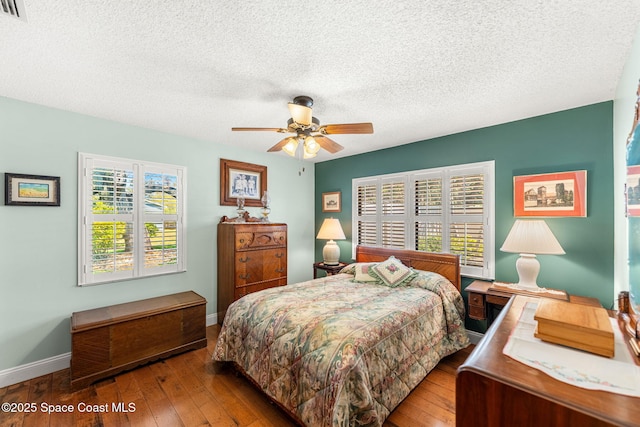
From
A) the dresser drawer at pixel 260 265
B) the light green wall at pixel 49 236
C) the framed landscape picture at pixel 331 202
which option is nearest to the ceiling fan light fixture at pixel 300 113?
the light green wall at pixel 49 236

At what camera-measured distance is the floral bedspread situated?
1646mm

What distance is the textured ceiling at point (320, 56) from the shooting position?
141 cm

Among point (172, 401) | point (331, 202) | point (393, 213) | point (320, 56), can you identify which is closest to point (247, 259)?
point (172, 401)

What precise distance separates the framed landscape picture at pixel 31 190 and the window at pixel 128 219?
7.4 inches

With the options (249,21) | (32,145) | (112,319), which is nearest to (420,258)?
(249,21)

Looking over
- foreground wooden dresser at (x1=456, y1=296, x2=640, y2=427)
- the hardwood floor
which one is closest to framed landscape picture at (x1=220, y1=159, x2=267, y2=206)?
the hardwood floor

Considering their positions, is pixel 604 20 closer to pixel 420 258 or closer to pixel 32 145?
pixel 420 258

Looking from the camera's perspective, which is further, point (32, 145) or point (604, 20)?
point (32, 145)

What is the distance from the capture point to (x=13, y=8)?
139 cm

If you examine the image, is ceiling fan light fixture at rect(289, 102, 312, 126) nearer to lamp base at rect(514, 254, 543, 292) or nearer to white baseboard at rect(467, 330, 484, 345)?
lamp base at rect(514, 254, 543, 292)

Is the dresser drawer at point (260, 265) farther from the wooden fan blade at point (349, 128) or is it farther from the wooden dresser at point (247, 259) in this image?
the wooden fan blade at point (349, 128)

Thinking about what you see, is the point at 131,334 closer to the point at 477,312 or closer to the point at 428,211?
the point at 477,312

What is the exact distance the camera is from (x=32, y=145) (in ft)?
8.32

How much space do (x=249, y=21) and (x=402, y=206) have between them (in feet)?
9.74
